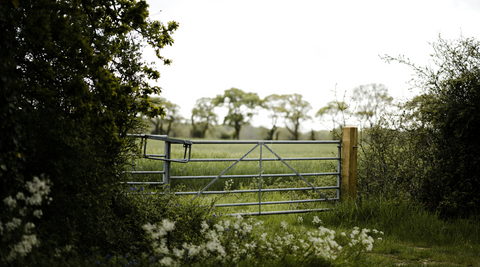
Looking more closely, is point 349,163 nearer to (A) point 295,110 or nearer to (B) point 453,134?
(B) point 453,134

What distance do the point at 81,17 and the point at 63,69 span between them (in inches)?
30.6

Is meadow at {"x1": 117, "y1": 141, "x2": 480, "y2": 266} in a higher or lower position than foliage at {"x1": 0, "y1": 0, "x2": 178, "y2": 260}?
lower

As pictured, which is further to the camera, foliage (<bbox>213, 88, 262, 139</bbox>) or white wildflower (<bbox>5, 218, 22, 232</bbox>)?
foliage (<bbox>213, 88, 262, 139</bbox>)

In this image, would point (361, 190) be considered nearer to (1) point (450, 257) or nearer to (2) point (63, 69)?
(1) point (450, 257)

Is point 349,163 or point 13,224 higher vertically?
point 349,163

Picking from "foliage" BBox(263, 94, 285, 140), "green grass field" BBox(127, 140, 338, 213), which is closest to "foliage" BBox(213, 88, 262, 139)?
"foliage" BBox(263, 94, 285, 140)

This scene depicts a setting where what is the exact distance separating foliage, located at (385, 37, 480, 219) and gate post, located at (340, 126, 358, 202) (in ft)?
3.58

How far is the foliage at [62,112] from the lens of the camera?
2734 millimetres

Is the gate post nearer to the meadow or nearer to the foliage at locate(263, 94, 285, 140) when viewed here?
the meadow

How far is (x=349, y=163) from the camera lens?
634cm

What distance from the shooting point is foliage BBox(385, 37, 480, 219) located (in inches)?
221

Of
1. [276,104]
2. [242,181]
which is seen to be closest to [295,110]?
[276,104]

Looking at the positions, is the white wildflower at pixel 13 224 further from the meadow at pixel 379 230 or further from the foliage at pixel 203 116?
the foliage at pixel 203 116

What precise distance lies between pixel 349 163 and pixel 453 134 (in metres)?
1.74
